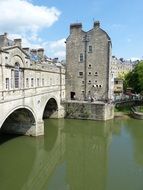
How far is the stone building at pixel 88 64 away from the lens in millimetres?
31862

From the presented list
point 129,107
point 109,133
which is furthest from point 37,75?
point 129,107

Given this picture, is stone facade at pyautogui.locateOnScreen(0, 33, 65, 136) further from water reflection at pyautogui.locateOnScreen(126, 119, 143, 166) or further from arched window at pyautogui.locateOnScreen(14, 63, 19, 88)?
water reflection at pyautogui.locateOnScreen(126, 119, 143, 166)

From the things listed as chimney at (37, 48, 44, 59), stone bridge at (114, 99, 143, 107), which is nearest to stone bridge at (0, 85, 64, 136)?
chimney at (37, 48, 44, 59)

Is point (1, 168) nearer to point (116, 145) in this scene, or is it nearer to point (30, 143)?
point (30, 143)

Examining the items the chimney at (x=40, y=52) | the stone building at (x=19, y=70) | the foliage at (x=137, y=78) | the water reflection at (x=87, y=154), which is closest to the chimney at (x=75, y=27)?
the chimney at (x=40, y=52)

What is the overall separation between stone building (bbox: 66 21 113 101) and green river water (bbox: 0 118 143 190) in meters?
7.53

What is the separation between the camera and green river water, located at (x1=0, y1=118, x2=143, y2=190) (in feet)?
45.3

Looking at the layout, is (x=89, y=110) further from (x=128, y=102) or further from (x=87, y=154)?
(x=87, y=154)

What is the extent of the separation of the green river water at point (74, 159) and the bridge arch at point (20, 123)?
31.1 inches

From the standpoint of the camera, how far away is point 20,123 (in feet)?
72.0

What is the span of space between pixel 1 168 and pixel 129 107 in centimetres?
2419

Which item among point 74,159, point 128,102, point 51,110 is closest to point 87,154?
point 74,159

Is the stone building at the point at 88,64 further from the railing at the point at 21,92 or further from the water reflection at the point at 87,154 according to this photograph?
the railing at the point at 21,92

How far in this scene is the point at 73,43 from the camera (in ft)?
108
